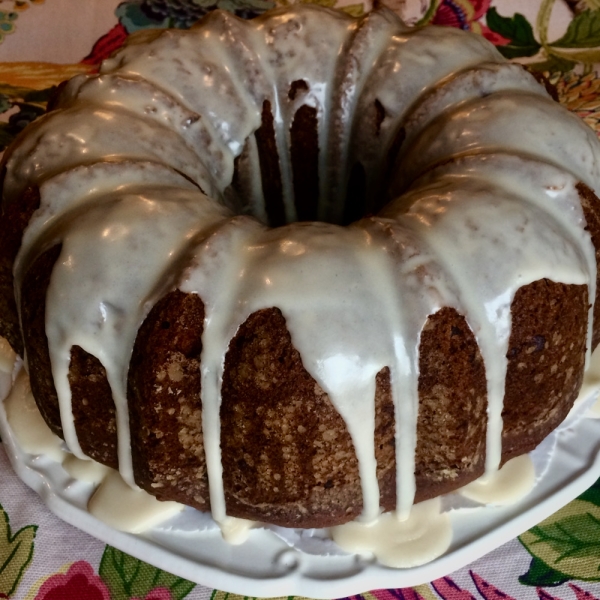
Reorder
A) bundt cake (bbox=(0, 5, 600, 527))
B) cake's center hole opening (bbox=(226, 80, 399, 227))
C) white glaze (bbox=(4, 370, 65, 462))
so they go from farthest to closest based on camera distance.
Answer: cake's center hole opening (bbox=(226, 80, 399, 227)), white glaze (bbox=(4, 370, 65, 462)), bundt cake (bbox=(0, 5, 600, 527))

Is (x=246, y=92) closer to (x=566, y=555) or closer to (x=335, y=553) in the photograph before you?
(x=335, y=553)

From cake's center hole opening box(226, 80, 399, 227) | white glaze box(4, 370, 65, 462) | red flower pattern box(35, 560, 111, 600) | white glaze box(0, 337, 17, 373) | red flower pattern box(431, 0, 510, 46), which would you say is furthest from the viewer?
red flower pattern box(431, 0, 510, 46)

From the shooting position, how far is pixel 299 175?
4.72 feet

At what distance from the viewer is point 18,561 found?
3.41ft

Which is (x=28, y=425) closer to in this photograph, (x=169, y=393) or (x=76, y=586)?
(x=76, y=586)

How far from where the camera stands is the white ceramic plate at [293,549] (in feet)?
3.07

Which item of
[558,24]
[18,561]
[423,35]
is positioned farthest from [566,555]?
[558,24]

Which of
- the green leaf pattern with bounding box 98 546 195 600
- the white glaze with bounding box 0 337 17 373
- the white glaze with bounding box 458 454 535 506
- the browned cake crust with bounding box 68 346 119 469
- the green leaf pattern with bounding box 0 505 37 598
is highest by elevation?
the browned cake crust with bounding box 68 346 119 469

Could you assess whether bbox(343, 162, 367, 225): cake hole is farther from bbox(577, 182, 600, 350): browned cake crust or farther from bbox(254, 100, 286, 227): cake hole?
bbox(577, 182, 600, 350): browned cake crust

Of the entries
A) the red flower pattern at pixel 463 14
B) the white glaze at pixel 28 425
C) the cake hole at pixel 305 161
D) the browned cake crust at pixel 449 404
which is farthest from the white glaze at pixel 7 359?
the red flower pattern at pixel 463 14

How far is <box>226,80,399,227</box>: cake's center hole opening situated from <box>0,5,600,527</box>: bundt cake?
0.22m

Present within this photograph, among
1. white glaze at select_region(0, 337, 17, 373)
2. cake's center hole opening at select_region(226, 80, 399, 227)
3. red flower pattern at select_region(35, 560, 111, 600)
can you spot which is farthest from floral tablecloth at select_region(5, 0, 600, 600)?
cake's center hole opening at select_region(226, 80, 399, 227)

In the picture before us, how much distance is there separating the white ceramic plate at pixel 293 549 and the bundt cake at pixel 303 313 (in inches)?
2.2

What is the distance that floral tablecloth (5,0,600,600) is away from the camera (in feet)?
3.34
